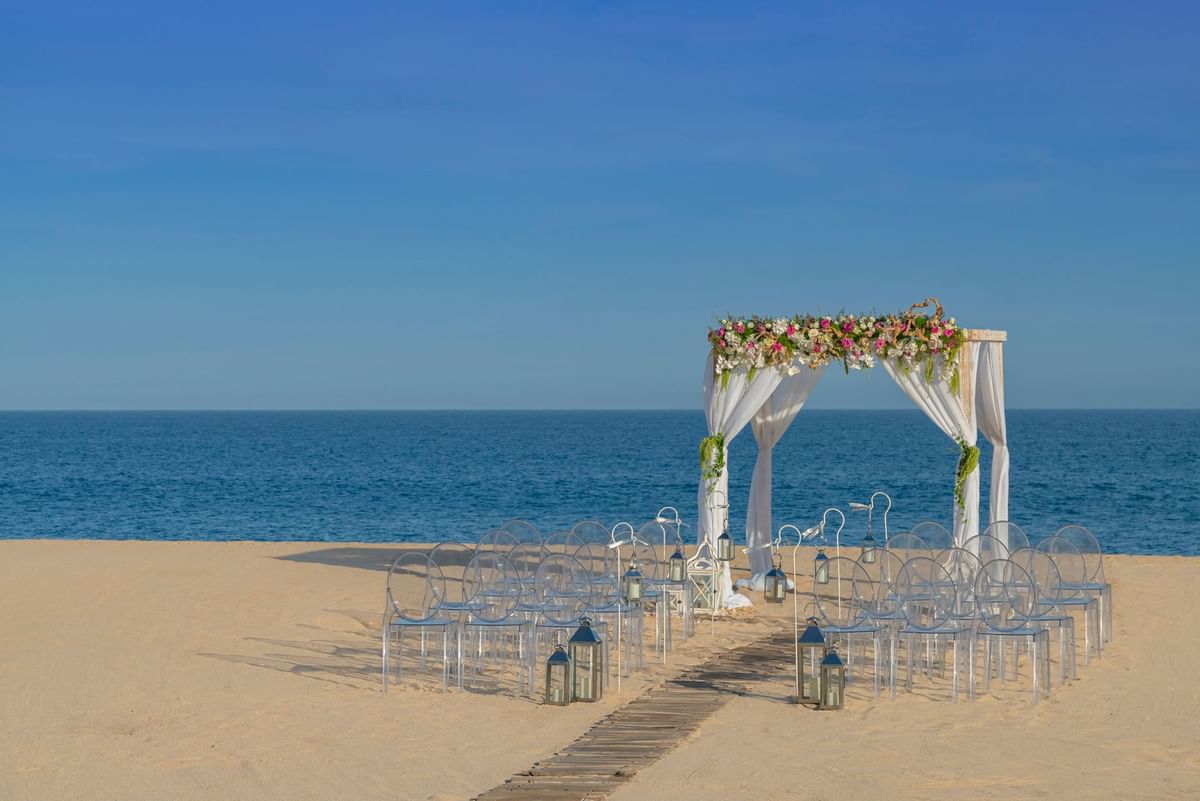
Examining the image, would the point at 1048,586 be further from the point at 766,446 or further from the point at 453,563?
the point at 453,563

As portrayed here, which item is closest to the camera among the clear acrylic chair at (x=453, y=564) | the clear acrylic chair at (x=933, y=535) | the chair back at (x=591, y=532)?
the chair back at (x=591, y=532)

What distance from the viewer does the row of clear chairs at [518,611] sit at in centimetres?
1066

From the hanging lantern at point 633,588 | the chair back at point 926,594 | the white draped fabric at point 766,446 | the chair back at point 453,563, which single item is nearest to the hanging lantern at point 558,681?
the hanging lantern at point 633,588

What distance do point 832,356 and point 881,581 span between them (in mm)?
4073

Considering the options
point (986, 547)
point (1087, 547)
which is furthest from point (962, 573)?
point (986, 547)

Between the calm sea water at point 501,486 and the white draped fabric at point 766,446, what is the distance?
12.6 m

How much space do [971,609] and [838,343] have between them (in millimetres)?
4264

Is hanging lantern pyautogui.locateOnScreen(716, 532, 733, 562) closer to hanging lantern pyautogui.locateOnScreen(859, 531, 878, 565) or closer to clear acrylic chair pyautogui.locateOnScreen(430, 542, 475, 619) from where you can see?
hanging lantern pyautogui.locateOnScreen(859, 531, 878, 565)

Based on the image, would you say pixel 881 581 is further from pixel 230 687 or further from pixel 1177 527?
pixel 1177 527

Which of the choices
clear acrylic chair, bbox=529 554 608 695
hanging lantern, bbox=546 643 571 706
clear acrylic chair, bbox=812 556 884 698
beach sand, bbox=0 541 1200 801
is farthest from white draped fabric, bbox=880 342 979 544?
hanging lantern, bbox=546 643 571 706

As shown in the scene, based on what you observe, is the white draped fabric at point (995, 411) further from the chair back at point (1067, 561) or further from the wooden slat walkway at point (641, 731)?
the wooden slat walkway at point (641, 731)

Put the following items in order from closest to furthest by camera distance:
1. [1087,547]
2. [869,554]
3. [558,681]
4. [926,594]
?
[558,681] < [926,594] < [1087,547] < [869,554]

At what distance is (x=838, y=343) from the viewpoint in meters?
14.4

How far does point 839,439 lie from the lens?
93625mm
